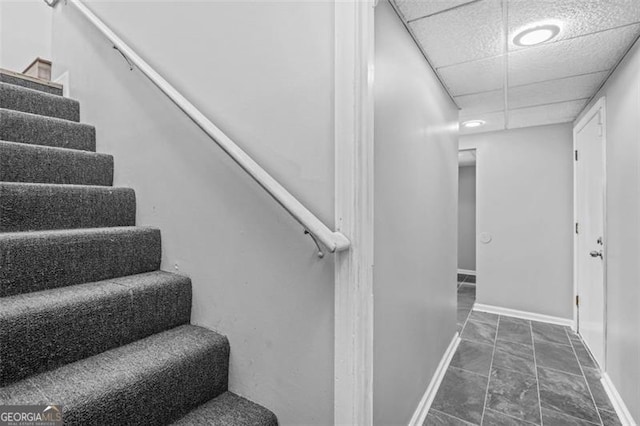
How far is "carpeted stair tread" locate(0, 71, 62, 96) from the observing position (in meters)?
1.95

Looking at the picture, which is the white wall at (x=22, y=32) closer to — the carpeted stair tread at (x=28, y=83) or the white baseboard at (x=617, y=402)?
the carpeted stair tread at (x=28, y=83)

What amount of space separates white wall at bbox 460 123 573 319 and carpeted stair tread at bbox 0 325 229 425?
11.7 ft

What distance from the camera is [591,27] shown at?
165 cm

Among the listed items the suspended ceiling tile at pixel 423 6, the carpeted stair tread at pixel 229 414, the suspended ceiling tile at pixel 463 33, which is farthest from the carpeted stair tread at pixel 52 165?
the suspended ceiling tile at pixel 463 33

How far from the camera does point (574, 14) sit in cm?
153

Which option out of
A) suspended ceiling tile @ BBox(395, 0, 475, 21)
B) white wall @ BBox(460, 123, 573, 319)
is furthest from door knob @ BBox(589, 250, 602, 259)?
suspended ceiling tile @ BBox(395, 0, 475, 21)

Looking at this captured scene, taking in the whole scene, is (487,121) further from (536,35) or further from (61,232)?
(61,232)

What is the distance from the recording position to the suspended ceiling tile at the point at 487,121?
3189mm

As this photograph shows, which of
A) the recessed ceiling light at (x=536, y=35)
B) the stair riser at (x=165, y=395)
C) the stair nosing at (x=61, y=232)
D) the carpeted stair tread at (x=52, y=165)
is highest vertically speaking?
the recessed ceiling light at (x=536, y=35)

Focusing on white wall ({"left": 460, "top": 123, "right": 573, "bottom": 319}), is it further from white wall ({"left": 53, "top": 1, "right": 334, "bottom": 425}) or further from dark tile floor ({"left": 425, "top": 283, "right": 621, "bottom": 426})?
white wall ({"left": 53, "top": 1, "right": 334, "bottom": 425})

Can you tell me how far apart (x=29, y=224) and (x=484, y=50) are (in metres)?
2.51

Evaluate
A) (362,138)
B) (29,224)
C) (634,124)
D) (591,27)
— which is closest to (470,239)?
(634,124)

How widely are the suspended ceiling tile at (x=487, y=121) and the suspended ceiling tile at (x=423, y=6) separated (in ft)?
5.83

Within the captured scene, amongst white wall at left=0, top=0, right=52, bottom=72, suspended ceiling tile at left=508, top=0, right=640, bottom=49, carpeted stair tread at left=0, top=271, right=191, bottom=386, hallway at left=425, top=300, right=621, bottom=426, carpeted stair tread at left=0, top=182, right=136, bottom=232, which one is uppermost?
white wall at left=0, top=0, right=52, bottom=72
